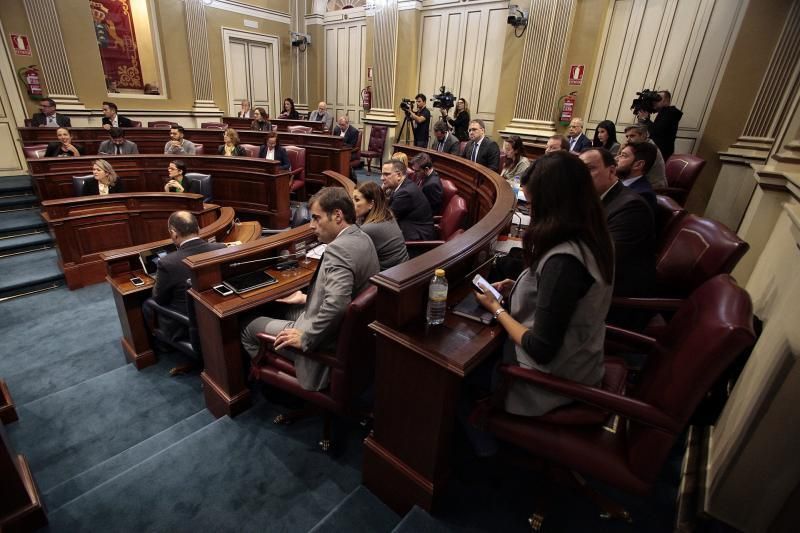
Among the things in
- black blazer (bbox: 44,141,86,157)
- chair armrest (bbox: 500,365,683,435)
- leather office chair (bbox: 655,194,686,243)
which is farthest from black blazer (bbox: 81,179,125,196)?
leather office chair (bbox: 655,194,686,243)

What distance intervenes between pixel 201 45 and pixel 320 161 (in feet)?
16.9

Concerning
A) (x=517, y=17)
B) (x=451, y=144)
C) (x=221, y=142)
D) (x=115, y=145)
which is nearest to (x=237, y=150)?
(x=221, y=142)

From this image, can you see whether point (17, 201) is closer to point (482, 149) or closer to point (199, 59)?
point (199, 59)

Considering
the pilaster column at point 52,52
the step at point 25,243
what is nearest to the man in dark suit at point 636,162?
the step at point 25,243

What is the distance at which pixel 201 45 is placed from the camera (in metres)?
8.84

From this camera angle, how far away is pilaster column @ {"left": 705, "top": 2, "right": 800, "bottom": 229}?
3846 millimetres

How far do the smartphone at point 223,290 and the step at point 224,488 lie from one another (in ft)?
2.37

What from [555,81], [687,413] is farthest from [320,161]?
[687,413]

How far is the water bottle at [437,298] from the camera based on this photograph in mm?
1386

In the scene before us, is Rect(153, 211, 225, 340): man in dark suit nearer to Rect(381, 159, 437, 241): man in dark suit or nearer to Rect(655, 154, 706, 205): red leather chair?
Rect(381, 159, 437, 241): man in dark suit

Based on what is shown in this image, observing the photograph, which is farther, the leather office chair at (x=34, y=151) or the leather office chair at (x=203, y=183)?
the leather office chair at (x=34, y=151)

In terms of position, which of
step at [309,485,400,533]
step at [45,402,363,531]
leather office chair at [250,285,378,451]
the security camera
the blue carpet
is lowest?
the blue carpet

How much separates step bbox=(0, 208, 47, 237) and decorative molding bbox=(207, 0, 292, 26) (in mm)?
6366

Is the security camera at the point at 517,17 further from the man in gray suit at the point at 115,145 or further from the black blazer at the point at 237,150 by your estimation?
the man in gray suit at the point at 115,145
